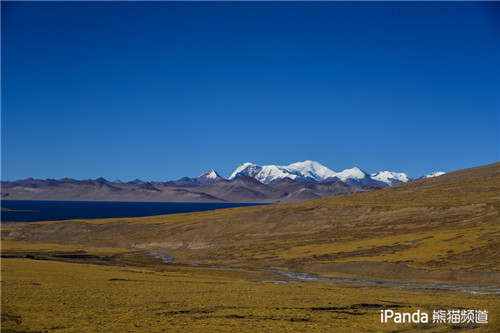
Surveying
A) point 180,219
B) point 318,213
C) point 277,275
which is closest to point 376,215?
point 318,213

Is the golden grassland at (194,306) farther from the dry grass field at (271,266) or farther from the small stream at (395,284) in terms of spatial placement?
the small stream at (395,284)

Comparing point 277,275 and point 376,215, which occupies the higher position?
point 376,215

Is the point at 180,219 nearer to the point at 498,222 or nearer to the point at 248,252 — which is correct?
the point at 248,252

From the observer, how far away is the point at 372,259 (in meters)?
62.5

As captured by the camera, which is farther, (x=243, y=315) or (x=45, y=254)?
(x=45, y=254)

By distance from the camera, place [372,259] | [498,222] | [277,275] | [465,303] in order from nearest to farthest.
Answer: [465,303]
[277,275]
[372,259]
[498,222]

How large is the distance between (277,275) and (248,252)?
20.8m

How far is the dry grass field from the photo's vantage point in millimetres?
26062
